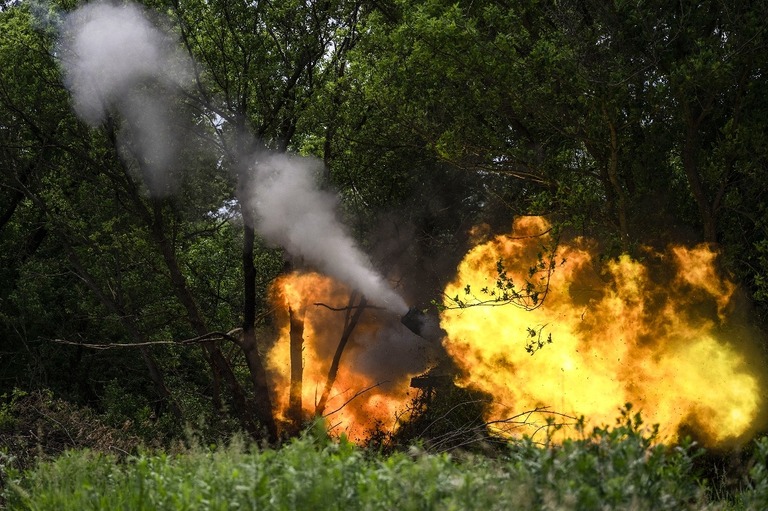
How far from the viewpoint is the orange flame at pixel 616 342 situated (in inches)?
587

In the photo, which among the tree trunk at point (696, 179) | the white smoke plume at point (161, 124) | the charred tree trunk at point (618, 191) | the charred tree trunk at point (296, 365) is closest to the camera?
the charred tree trunk at point (618, 191)

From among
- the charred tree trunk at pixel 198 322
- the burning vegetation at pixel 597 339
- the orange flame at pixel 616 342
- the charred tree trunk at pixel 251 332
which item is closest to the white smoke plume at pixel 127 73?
the charred tree trunk at pixel 198 322

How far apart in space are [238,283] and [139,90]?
5872 mm

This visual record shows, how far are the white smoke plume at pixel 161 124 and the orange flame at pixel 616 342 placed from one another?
11.9 feet

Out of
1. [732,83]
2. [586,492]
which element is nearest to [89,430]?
[586,492]

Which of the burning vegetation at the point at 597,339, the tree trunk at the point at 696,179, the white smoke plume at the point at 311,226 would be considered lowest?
the burning vegetation at the point at 597,339

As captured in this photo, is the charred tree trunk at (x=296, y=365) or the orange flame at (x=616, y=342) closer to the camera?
the orange flame at (x=616, y=342)

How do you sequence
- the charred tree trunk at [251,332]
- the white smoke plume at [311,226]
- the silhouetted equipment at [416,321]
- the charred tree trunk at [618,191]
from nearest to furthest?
the charred tree trunk at [618,191] → the silhouetted equipment at [416,321] → the charred tree trunk at [251,332] → the white smoke plume at [311,226]

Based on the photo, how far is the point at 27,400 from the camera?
1422 cm

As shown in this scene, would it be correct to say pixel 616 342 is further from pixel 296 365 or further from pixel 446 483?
pixel 446 483

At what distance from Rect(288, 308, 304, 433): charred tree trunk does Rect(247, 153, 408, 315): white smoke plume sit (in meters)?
1.48

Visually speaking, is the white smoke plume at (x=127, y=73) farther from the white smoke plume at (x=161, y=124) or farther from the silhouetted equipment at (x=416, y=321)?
the silhouetted equipment at (x=416, y=321)

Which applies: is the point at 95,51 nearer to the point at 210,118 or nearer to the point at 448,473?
the point at 210,118

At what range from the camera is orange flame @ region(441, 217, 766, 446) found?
1490cm
